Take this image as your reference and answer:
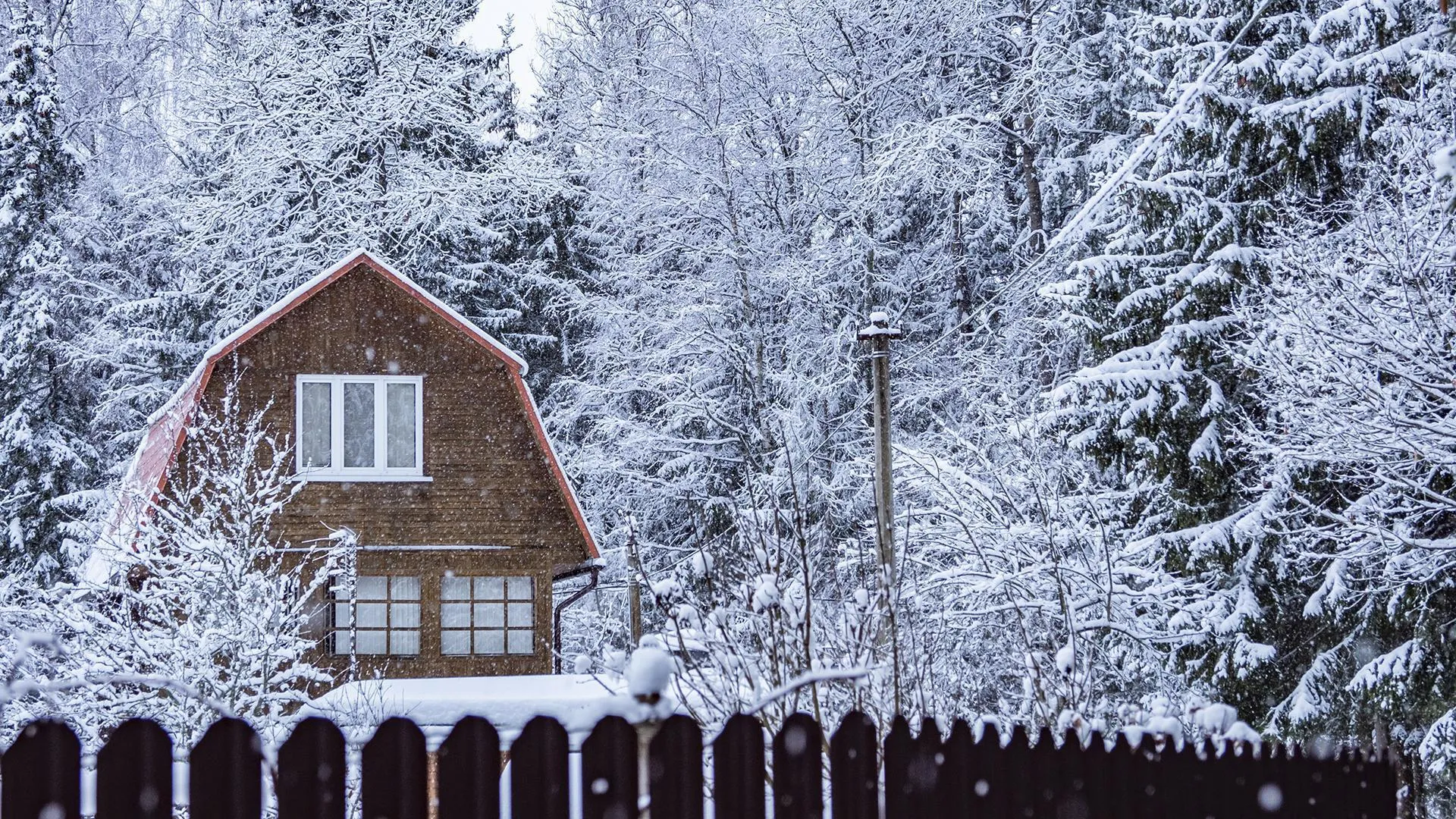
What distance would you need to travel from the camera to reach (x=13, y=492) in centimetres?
2153

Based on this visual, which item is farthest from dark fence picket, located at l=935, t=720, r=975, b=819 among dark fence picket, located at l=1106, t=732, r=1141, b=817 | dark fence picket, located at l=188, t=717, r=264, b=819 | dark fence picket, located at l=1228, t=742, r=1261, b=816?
dark fence picket, located at l=188, t=717, r=264, b=819

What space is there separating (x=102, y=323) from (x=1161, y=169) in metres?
17.6

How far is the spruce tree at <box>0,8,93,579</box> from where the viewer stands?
21.6 m

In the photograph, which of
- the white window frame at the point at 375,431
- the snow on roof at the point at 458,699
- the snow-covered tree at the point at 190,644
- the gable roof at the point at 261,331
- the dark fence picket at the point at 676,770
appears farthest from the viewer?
the white window frame at the point at 375,431

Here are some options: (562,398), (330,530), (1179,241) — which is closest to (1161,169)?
(1179,241)

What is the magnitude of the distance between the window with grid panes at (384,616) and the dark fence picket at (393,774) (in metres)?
14.6

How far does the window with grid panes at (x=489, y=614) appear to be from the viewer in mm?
16672

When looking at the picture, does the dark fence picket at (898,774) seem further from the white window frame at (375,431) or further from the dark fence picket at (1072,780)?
the white window frame at (375,431)

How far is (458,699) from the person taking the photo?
12469mm

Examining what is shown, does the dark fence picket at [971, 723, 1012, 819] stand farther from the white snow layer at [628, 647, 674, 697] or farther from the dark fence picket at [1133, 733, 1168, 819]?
the white snow layer at [628, 647, 674, 697]

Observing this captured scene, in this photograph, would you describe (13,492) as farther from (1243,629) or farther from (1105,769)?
(1105,769)

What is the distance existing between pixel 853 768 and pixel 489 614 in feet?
47.9

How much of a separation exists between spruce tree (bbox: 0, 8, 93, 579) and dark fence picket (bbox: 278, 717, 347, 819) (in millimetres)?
20932

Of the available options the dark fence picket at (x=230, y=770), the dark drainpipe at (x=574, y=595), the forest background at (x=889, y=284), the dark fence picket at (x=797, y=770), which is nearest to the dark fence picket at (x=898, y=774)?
the dark fence picket at (x=797, y=770)
